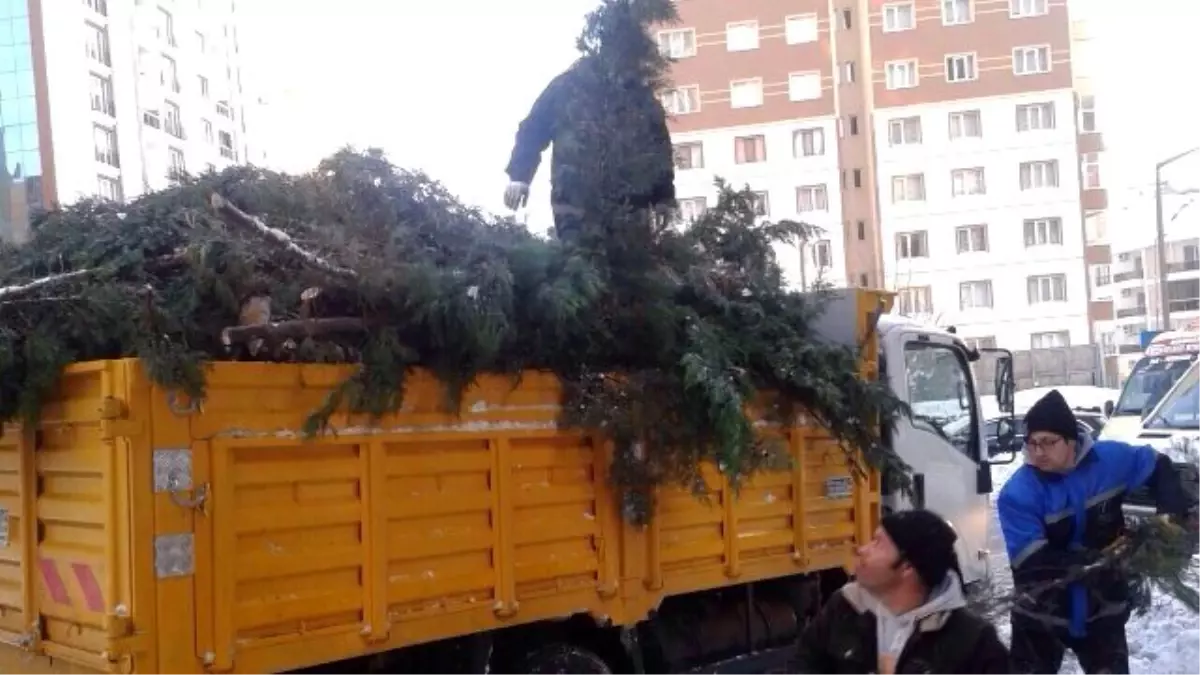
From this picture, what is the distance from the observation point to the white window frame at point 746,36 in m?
42.6

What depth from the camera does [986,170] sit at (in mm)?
40969

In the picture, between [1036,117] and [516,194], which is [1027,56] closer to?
[1036,117]

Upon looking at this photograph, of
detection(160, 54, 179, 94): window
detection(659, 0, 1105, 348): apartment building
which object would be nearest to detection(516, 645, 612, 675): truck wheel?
detection(659, 0, 1105, 348): apartment building

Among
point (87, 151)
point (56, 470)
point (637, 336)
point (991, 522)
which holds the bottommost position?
point (991, 522)

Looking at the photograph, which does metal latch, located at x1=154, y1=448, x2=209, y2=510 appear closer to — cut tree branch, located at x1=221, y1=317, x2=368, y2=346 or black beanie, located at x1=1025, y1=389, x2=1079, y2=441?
cut tree branch, located at x1=221, y1=317, x2=368, y2=346

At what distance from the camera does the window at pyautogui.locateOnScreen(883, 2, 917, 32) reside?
42.1 m

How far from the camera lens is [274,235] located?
3.89 m

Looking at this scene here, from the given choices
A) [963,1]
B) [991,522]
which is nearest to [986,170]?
[963,1]

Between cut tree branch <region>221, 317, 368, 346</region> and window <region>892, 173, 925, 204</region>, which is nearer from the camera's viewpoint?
cut tree branch <region>221, 317, 368, 346</region>

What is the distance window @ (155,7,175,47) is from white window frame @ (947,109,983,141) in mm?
32686

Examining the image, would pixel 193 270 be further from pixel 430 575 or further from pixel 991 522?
pixel 991 522

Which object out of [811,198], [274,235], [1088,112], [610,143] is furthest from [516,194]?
[1088,112]

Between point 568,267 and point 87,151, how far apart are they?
1773 inches

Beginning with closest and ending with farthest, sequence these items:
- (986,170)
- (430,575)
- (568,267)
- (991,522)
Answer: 1. (430,575)
2. (568,267)
3. (991,522)
4. (986,170)
